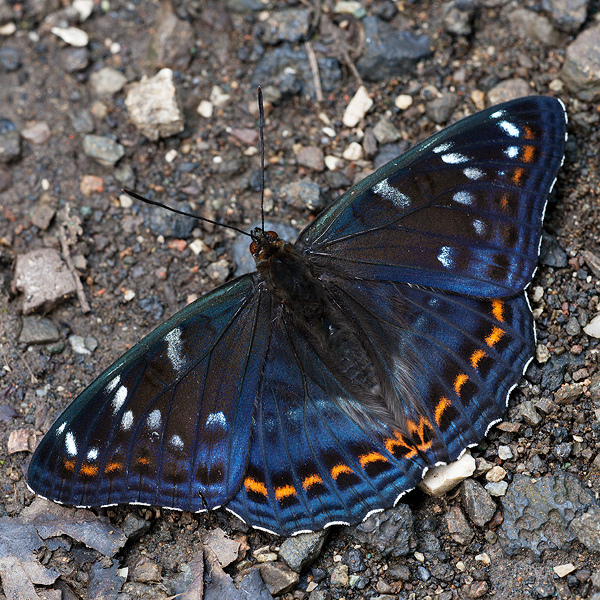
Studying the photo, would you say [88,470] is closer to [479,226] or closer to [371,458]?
[371,458]

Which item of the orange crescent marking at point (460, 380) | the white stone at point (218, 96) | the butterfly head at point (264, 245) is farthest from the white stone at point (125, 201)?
the orange crescent marking at point (460, 380)

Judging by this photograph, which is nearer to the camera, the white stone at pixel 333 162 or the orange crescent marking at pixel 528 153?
the orange crescent marking at pixel 528 153

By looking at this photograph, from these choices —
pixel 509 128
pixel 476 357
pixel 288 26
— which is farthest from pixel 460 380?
pixel 288 26

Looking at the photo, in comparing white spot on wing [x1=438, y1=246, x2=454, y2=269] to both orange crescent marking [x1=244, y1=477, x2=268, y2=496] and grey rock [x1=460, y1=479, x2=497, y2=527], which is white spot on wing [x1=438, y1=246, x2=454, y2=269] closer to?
grey rock [x1=460, y1=479, x2=497, y2=527]

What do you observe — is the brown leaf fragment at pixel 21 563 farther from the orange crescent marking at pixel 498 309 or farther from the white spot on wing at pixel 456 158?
the white spot on wing at pixel 456 158

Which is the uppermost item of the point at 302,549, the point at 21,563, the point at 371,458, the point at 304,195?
the point at 304,195

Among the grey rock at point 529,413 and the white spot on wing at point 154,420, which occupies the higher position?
the white spot on wing at point 154,420

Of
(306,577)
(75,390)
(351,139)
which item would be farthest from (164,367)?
(351,139)

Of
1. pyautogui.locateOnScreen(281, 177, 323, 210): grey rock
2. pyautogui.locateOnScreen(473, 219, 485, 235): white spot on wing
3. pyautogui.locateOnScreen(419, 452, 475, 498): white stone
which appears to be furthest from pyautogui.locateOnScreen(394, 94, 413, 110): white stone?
pyautogui.locateOnScreen(419, 452, 475, 498): white stone
